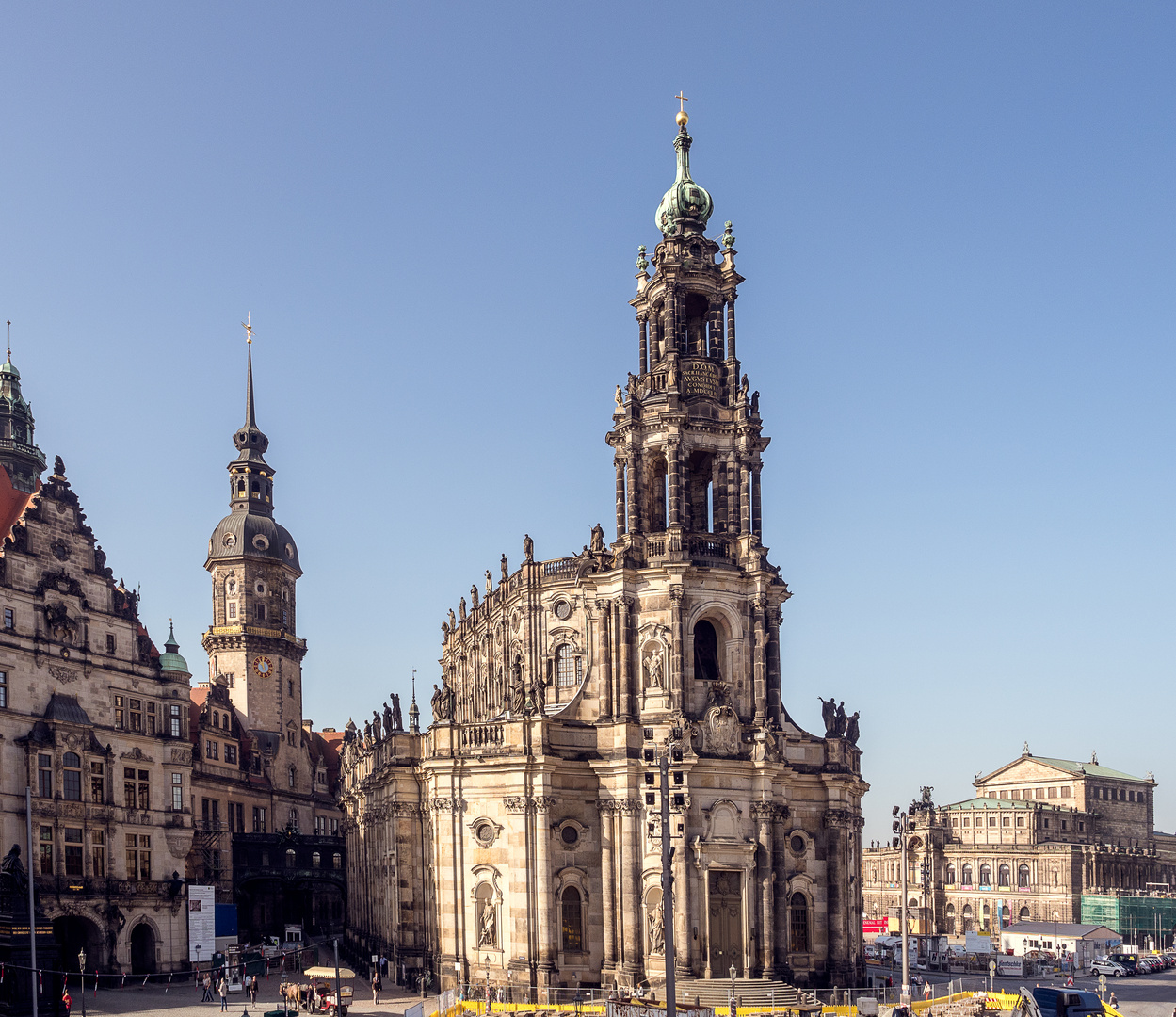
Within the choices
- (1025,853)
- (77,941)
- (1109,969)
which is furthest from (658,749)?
(1025,853)

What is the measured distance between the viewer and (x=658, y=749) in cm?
5872

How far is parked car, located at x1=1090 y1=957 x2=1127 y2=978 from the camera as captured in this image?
90375 mm

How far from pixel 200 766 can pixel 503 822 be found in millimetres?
38432

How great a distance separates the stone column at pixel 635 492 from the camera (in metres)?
67.5

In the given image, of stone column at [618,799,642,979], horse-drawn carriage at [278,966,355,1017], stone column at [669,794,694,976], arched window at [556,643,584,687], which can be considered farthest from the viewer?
arched window at [556,643,584,687]

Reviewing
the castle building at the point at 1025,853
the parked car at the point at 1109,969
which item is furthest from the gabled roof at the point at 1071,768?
the parked car at the point at 1109,969

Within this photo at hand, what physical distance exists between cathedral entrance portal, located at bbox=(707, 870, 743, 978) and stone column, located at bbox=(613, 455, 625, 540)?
16.8m

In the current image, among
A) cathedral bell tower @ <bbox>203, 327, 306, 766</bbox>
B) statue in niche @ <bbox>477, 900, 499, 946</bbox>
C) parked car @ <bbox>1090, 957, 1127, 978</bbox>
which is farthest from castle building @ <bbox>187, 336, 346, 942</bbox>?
parked car @ <bbox>1090, 957, 1127, 978</bbox>

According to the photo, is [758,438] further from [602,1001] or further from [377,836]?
[377,836]

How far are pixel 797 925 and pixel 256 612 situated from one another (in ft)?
194

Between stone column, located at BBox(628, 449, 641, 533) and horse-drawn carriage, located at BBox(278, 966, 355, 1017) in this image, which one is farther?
stone column, located at BBox(628, 449, 641, 533)

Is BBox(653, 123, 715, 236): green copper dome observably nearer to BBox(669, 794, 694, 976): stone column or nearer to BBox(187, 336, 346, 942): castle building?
BBox(669, 794, 694, 976): stone column

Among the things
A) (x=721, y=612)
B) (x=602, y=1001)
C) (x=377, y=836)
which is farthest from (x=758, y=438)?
(x=377, y=836)

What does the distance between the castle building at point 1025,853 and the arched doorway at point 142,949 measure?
78482mm
